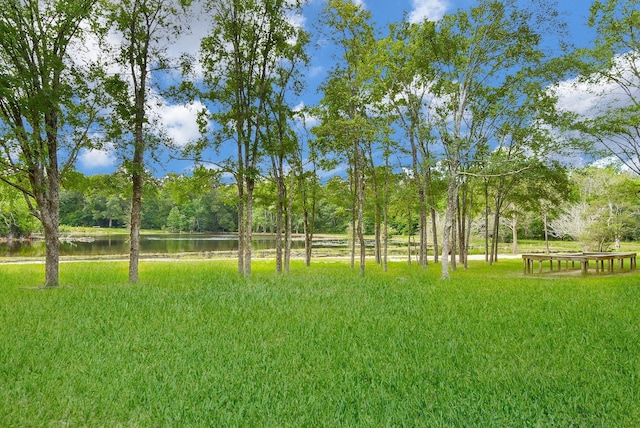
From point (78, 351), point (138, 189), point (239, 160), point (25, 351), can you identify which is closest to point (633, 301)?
point (78, 351)

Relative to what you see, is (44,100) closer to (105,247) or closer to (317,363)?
(317,363)

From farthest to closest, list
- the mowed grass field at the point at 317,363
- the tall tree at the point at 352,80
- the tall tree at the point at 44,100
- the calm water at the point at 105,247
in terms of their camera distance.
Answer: the calm water at the point at 105,247 → the tall tree at the point at 352,80 → the tall tree at the point at 44,100 → the mowed grass field at the point at 317,363

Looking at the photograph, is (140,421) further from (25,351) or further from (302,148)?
(302,148)

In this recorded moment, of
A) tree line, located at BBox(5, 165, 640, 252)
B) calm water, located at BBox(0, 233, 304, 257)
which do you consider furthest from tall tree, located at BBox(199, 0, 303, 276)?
calm water, located at BBox(0, 233, 304, 257)

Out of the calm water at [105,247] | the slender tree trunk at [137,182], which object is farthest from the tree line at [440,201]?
the calm water at [105,247]

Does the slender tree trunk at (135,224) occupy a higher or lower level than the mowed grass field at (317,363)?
higher

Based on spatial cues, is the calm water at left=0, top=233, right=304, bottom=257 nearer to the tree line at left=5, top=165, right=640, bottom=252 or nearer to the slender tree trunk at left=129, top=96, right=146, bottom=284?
the tree line at left=5, top=165, right=640, bottom=252

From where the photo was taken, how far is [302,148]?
21469 mm

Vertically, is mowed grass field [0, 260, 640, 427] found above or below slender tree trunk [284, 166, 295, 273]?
below

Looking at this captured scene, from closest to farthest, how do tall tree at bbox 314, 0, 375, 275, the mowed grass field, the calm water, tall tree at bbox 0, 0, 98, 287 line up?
the mowed grass field → tall tree at bbox 0, 0, 98, 287 → tall tree at bbox 314, 0, 375, 275 → the calm water

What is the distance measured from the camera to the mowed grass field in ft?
12.9

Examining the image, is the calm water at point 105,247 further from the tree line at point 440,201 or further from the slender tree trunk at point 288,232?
the slender tree trunk at point 288,232

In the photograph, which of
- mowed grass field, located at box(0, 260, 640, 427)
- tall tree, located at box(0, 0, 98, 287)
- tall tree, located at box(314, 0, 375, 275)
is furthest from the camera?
tall tree, located at box(314, 0, 375, 275)

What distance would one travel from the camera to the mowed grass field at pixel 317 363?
12.9 ft
